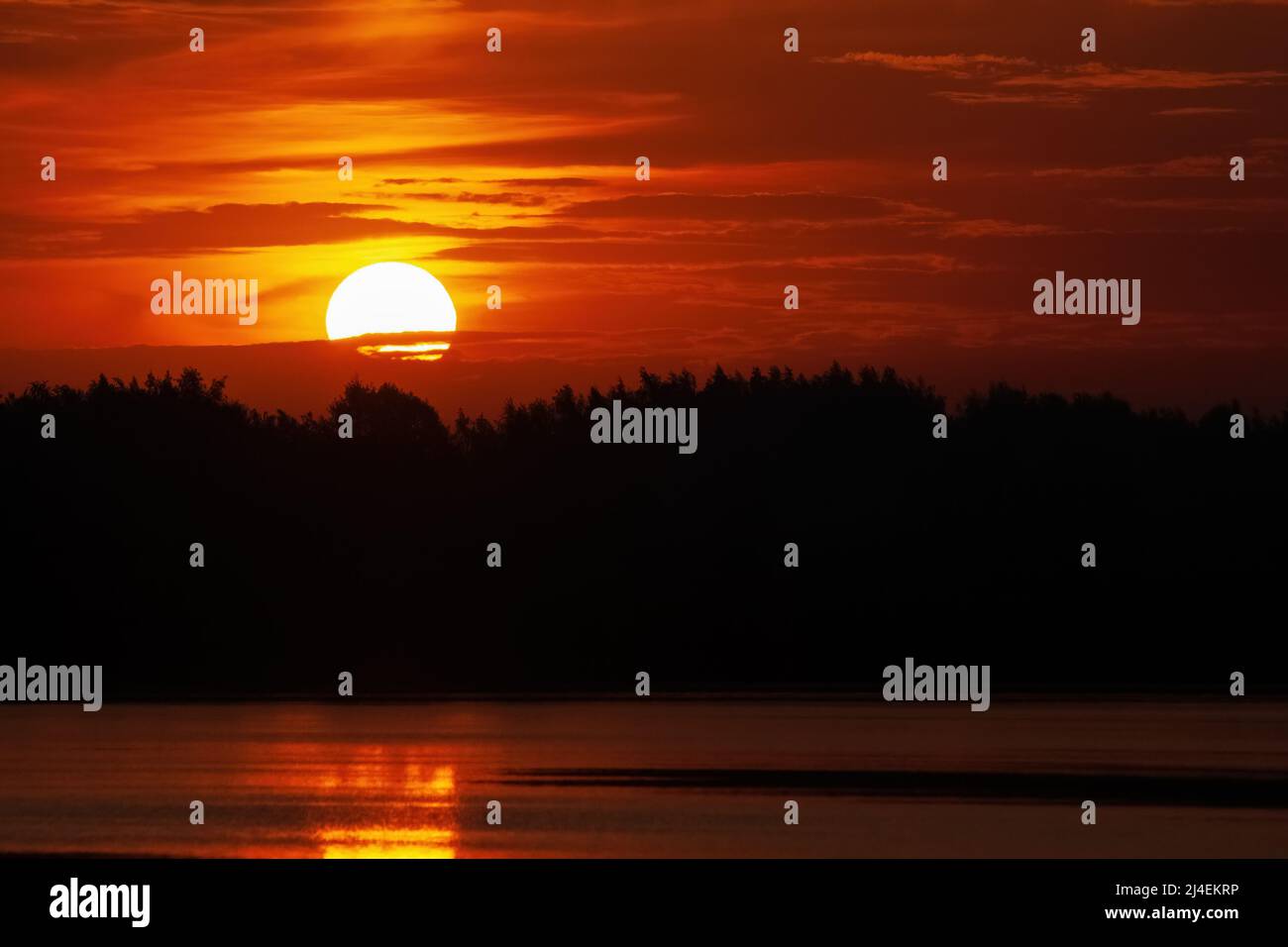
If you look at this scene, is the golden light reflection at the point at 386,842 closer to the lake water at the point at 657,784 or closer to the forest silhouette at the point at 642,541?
the lake water at the point at 657,784

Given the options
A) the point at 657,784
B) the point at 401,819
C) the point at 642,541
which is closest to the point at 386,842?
the point at 401,819

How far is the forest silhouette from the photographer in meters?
102

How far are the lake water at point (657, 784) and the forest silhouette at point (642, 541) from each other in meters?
31.1

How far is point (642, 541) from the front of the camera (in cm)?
11506

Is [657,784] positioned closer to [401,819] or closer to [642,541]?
[401,819]

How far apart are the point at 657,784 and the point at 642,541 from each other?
69993mm

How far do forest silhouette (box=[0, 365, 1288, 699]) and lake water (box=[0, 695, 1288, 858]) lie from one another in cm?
3113

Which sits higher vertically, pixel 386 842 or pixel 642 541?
pixel 642 541

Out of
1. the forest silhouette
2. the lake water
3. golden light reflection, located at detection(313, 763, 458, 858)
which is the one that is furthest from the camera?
→ the forest silhouette

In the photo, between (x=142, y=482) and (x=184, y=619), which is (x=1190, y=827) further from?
(x=142, y=482)

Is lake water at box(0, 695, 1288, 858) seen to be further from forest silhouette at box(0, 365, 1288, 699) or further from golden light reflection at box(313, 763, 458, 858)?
forest silhouette at box(0, 365, 1288, 699)

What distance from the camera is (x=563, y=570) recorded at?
374 ft

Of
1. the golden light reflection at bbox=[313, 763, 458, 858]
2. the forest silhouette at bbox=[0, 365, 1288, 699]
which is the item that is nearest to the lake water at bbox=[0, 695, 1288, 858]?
the golden light reflection at bbox=[313, 763, 458, 858]
